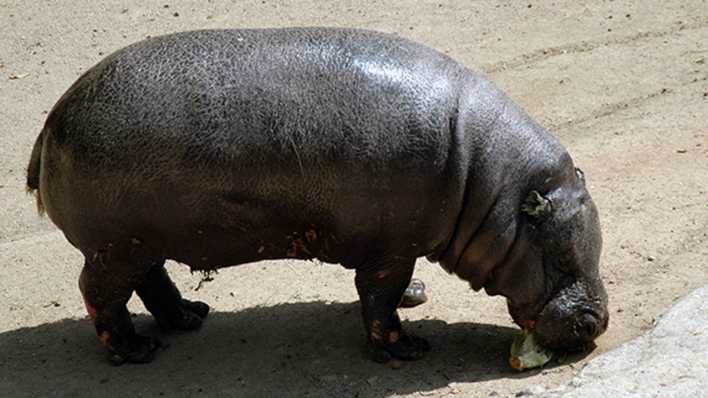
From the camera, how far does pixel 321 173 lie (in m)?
5.37

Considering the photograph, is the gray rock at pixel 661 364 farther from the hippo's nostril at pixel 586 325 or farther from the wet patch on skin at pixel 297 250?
the wet patch on skin at pixel 297 250

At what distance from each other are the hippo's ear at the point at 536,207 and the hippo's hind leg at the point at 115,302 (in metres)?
1.98

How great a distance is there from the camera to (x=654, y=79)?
950cm

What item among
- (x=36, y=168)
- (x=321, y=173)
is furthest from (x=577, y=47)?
(x=36, y=168)

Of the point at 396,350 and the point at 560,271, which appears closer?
the point at 560,271

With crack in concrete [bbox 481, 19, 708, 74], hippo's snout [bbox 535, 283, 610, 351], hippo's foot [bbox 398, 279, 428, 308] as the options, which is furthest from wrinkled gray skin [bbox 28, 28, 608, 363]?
crack in concrete [bbox 481, 19, 708, 74]

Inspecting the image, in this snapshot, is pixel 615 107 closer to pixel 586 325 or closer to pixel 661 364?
pixel 586 325

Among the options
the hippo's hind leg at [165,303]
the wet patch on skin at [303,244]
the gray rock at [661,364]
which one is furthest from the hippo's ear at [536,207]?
the hippo's hind leg at [165,303]

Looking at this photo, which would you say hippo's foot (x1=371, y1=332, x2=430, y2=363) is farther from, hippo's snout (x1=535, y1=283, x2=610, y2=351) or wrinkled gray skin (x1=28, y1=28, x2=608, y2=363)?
hippo's snout (x1=535, y1=283, x2=610, y2=351)

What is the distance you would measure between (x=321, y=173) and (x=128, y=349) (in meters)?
1.63

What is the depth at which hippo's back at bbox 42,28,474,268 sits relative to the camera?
5352mm

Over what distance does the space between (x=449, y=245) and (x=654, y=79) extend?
176 inches

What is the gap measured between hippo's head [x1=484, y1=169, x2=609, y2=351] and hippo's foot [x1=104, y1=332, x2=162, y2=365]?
1.94 m

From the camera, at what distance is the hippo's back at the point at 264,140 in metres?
5.35
